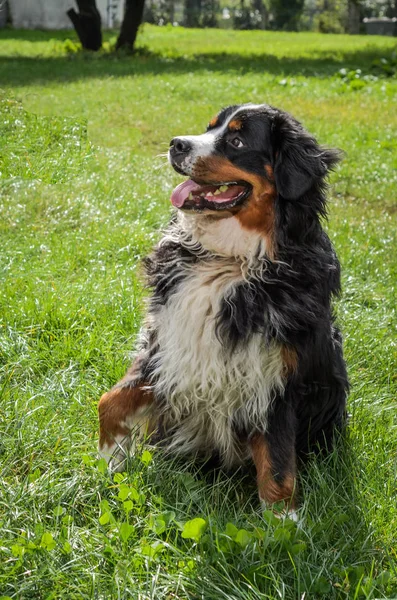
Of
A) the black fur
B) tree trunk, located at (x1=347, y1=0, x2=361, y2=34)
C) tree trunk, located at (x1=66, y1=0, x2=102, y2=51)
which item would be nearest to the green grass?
the black fur

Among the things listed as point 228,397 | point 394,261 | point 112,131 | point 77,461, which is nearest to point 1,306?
point 77,461

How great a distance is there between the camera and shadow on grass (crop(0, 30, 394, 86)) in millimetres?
14928

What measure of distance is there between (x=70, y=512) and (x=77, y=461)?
366 millimetres

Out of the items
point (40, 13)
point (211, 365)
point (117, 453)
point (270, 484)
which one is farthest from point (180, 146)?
point (40, 13)

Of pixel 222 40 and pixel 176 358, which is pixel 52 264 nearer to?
pixel 176 358

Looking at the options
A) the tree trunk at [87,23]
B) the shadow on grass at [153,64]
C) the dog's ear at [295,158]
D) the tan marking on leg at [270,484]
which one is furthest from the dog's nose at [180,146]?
the tree trunk at [87,23]

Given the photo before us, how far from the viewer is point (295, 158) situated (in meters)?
2.98

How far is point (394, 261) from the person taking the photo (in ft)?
18.5

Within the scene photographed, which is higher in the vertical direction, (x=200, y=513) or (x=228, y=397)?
(x=228, y=397)

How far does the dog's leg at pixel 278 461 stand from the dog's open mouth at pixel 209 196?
0.78 meters

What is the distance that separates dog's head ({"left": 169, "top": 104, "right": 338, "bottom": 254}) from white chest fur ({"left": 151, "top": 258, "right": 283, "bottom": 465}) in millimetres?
220

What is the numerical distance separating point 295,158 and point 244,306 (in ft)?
1.94

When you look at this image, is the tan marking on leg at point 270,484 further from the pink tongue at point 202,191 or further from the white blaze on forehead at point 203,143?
the white blaze on forehead at point 203,143

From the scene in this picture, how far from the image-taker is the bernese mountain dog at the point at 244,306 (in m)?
2.95
